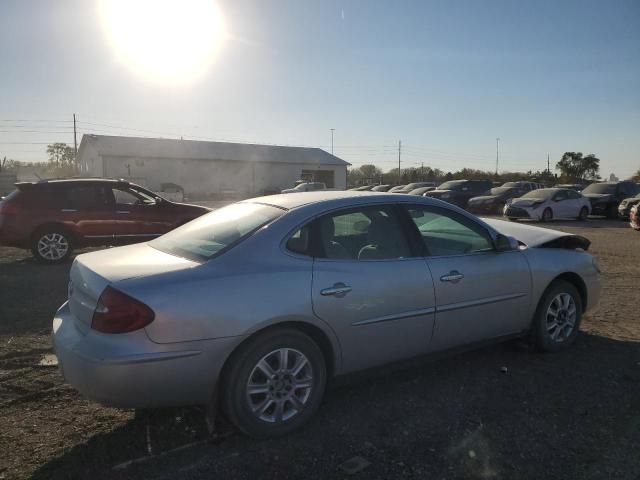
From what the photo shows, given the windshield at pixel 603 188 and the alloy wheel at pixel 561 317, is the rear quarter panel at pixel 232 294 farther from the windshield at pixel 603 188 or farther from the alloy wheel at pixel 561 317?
the windshield at pixel 603 188

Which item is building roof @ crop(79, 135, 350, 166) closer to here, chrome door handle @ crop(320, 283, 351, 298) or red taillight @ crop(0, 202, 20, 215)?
red taillight @ crop(0, 202, 20, 215)

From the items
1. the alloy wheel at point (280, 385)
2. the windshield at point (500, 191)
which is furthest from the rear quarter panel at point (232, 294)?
the windshield at point (500, 191)

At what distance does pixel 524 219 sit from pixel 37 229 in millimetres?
16480

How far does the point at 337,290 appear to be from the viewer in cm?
319

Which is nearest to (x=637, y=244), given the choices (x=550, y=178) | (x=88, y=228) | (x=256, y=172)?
(x=88, y=228)

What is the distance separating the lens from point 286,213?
11.1 ft

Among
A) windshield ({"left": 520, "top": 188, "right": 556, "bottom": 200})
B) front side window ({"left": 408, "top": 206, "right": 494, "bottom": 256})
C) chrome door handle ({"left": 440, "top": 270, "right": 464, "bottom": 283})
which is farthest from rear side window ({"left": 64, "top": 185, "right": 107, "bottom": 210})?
windshield ({"left": 520, "top": 188, "right": 556, "bottom": 200})

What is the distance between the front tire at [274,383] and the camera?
2932mm

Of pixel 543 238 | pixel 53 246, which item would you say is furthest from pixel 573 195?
pixel 53 246

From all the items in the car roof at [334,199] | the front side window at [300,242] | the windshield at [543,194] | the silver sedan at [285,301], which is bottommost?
the silver sedan at [285,301]

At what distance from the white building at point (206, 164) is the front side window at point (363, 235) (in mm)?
38269

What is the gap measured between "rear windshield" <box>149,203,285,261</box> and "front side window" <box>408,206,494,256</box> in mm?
1148

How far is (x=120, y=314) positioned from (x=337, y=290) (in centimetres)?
131

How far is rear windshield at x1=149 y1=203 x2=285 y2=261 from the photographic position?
3.26m
